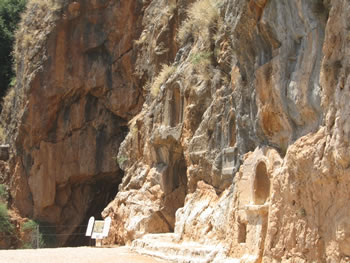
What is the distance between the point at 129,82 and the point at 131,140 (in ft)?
17.5

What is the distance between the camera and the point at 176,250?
1248 centimetres

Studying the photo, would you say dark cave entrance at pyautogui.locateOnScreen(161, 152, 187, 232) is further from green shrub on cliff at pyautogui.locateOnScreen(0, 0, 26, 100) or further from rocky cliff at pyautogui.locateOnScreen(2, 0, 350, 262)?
green shrub on cliff at pyautogui.locateOnScreen(0, 0, 26, 100)

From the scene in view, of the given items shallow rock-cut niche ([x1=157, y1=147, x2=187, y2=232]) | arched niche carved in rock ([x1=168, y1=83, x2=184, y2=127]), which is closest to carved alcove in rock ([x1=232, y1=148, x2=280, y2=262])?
arched niche carved in rock ([x1=168, y1=83, x2=184, y2=127])

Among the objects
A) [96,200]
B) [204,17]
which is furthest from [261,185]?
[96,200]

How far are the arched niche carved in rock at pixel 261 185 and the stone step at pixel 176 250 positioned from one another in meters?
1.22

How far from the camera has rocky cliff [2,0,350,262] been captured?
795cm

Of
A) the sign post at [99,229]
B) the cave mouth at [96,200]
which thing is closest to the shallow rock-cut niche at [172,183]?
the sign post at [99,229]

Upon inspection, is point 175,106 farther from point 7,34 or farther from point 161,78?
point 7,34

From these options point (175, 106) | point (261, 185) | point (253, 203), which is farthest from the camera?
point (175, 106)

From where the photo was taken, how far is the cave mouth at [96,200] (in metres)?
27.2

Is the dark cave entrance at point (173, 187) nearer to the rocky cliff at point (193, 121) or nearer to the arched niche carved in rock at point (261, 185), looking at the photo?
the rocky cliff at point (193, 121)

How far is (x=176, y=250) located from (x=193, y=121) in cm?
459

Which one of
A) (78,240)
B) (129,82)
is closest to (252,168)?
(129,82)

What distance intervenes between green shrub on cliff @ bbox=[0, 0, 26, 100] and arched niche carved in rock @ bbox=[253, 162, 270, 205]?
2451 cm
